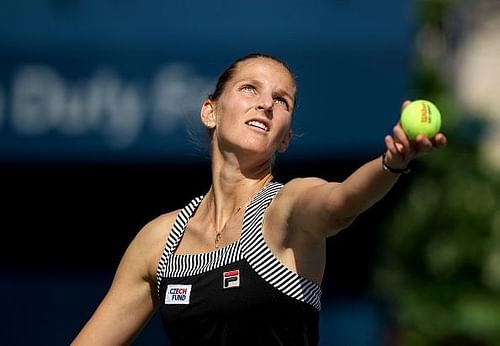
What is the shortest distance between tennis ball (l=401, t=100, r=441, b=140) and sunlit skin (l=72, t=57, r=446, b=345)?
0.24ft

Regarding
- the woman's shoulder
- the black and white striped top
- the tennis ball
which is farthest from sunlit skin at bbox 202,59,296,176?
the tennis ball

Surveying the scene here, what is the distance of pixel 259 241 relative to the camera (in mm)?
4320

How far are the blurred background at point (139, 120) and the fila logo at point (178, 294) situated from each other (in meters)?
3.43

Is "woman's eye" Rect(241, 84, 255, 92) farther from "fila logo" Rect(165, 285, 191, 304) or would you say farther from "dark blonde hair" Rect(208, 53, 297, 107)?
"fila logo" Rect(165, 285, 191, 304)

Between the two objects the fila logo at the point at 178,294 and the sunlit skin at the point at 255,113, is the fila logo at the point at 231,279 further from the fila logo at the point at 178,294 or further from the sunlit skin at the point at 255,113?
the sunlit skin at the point at 255,113

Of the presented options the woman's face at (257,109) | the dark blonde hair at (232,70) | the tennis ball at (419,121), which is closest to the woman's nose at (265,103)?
the woman's face at (257,109)

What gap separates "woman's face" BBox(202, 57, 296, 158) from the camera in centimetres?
457

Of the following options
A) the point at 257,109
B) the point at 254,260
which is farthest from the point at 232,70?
the point at 254,260

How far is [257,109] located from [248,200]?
0.88 ft

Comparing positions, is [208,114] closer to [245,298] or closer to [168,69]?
[245,298]

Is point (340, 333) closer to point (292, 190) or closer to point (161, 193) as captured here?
point (161, 193)

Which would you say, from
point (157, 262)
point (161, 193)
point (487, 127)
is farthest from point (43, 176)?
point (487, 127)

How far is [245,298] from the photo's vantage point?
429 centimetres

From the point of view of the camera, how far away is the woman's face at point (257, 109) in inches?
180
